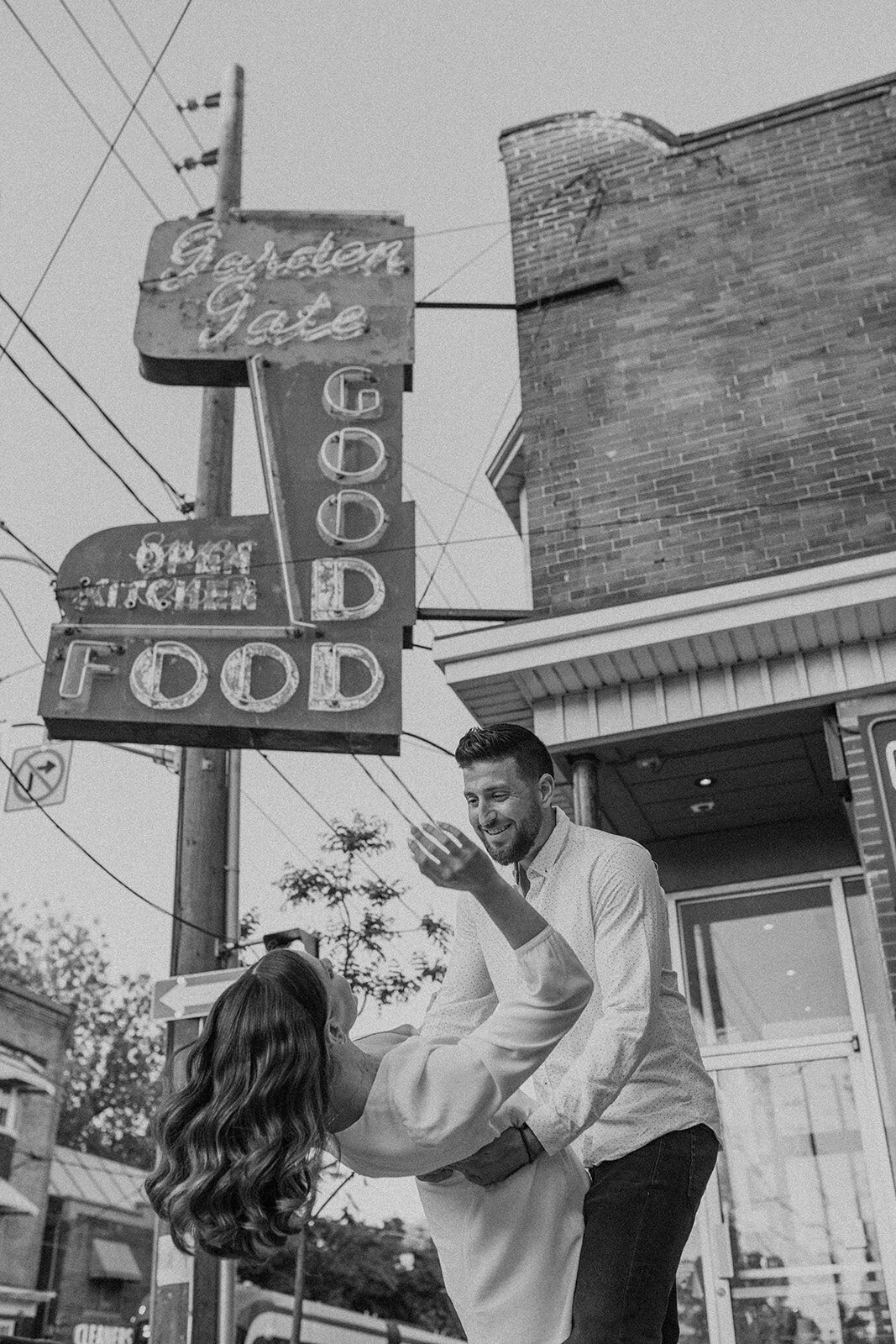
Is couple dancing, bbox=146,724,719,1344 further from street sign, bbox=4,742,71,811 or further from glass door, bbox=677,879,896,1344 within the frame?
street sign, bbox=4,742,71,811

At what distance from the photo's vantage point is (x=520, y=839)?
8.97ft

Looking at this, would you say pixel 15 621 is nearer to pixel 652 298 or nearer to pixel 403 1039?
pixel 652 298

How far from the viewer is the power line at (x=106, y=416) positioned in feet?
30.6

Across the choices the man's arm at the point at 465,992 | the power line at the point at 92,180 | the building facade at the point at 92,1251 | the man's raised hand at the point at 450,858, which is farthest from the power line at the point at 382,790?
the building facade at the point at 92,1251

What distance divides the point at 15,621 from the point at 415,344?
4570mm

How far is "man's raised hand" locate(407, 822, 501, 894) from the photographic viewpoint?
1.82m

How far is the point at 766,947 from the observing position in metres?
8.23

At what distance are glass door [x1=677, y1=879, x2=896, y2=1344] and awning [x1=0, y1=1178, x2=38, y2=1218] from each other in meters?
18.5

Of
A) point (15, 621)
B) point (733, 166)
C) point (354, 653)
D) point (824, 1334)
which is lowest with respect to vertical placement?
point (824, 1334)

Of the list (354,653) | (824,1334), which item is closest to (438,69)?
(354,653)

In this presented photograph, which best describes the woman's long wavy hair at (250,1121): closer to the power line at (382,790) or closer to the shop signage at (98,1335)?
the power line at (382,790)

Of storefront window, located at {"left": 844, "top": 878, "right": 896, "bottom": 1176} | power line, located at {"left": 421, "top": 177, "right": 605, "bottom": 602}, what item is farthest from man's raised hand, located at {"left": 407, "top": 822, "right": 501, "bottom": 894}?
power line, located at {"left": 421, "top": 177, "right": 605, "bottom": 602}

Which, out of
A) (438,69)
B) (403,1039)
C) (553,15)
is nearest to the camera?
(403,1039)

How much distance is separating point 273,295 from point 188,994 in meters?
6.00
